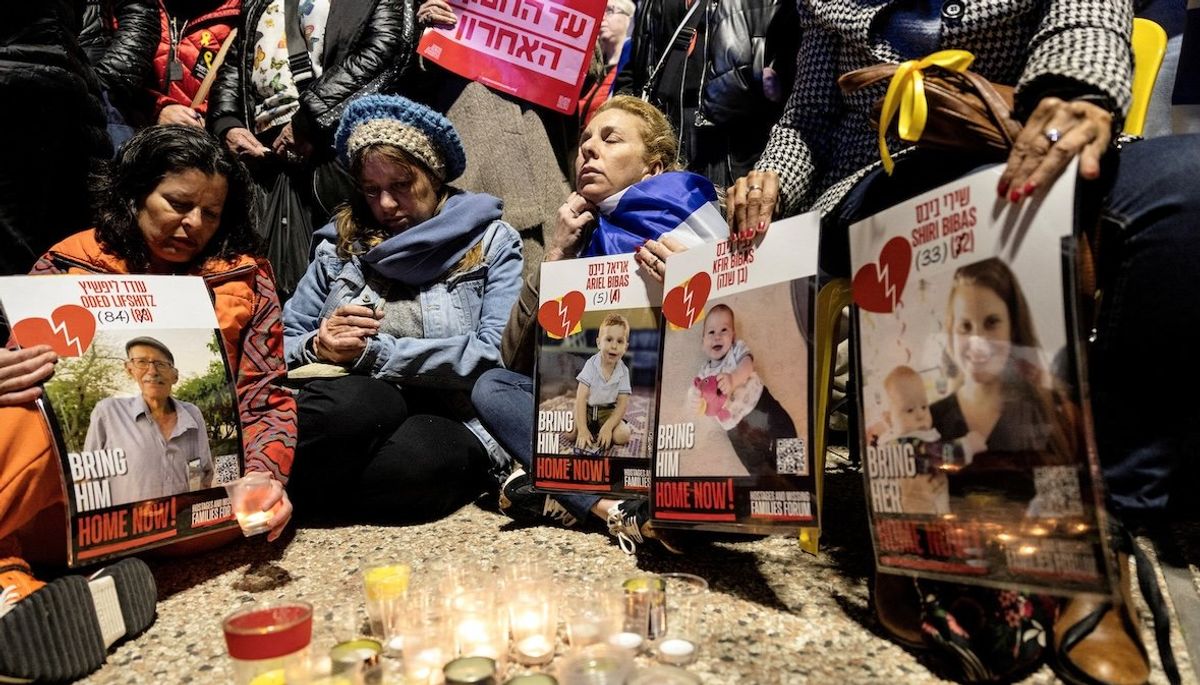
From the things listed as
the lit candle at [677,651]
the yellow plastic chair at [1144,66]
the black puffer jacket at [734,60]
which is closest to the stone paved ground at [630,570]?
the lit candle at [677,651]

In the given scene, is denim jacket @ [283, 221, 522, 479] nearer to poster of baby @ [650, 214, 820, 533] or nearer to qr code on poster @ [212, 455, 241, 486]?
qr code on poster @ [212, 455, 241, 486]

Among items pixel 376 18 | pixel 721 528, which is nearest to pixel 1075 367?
pixel 721 528

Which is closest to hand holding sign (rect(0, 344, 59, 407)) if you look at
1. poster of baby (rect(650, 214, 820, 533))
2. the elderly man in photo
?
the elderly man in photo

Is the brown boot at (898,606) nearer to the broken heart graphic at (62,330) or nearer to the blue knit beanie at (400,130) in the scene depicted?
the broken heart graphic at (62,330)

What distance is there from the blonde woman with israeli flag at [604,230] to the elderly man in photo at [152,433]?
88 centimetres

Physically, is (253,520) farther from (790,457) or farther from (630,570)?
(790,457)

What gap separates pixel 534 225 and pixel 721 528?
224 cm

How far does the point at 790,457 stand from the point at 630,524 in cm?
70

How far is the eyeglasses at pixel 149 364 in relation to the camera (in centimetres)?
189

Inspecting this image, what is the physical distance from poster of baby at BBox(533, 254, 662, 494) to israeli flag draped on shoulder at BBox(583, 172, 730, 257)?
183 millimetres

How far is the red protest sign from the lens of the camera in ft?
11.5

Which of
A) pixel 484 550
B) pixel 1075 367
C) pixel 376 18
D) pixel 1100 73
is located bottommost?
pixel 484 550

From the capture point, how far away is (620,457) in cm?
203

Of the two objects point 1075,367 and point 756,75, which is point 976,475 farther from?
point 756,75
